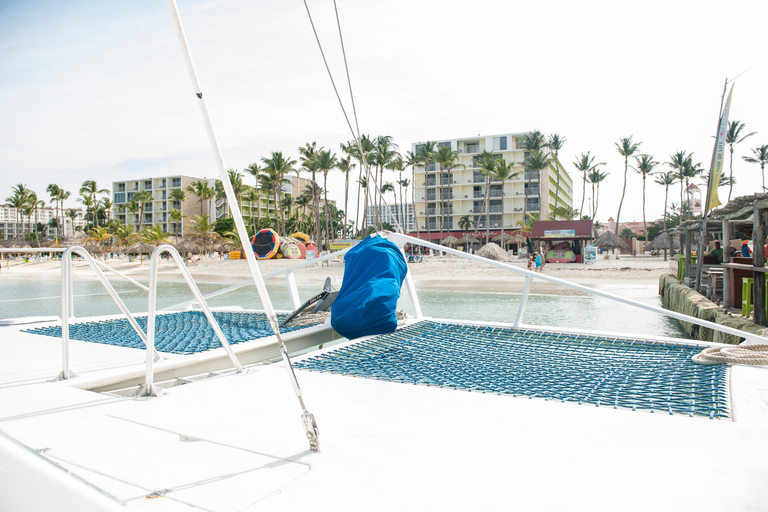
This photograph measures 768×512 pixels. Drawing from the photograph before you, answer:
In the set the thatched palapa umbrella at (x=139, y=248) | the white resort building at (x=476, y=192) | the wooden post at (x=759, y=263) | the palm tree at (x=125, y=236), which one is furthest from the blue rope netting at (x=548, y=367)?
the white resort building at (x=476, y=192)

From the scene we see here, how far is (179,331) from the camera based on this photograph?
562 centimetres

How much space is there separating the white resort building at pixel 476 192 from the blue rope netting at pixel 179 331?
5787cm

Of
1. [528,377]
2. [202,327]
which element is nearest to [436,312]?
[202,327]

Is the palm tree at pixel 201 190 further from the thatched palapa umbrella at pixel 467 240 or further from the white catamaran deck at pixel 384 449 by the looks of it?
the white catamaran deck at pixel 384 449

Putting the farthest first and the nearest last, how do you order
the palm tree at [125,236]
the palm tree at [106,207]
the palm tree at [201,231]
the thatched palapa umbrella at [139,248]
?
the palm tree at [106,207] → the palm tree at [201,231] → the palm tree at [125,236] → the thatched palapa umbrella at [139,248]

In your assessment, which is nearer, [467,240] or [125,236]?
[125,236]

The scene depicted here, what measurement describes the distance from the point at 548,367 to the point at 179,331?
4.03 metres

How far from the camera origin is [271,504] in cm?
173

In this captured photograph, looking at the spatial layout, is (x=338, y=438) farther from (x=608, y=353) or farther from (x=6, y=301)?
(x=6, y=301)

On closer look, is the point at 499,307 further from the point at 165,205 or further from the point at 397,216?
the point at 165,205

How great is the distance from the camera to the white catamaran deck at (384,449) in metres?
1.78

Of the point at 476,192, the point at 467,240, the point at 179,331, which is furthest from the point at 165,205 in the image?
the point at 179,331

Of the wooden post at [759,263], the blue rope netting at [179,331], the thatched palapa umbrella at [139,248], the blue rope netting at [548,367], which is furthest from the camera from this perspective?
the thatched palapa umbrella at [139,248]

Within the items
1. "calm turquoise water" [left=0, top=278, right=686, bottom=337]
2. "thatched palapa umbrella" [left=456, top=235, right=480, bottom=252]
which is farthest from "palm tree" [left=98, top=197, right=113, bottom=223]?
"calm turquoise water" [left=0, top=278, right=686, bottom=337]
